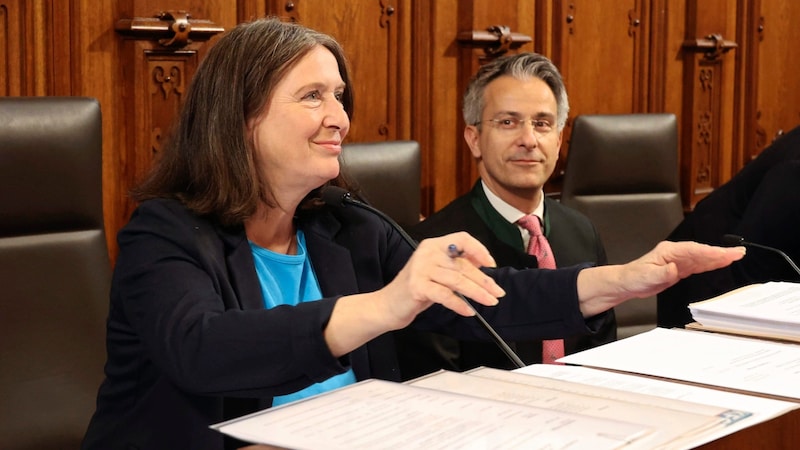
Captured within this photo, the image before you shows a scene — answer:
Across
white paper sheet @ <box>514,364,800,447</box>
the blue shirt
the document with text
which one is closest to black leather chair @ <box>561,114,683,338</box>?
the blue shirt

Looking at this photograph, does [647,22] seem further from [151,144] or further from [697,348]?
[697,348]

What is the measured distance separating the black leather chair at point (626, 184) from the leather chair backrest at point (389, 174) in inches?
34.0

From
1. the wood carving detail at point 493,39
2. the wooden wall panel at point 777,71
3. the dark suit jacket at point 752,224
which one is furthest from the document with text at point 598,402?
the wooden wall panel at point 777,71

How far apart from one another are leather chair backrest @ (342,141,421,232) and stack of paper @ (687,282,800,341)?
38.2 inches

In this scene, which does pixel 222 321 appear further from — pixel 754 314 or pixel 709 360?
pixel 754 314

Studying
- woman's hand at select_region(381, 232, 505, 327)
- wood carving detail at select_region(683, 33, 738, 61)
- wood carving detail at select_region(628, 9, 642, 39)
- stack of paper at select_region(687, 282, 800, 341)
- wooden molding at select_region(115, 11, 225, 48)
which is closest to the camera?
woman's hand at select_region(381, 232, 505, 327)

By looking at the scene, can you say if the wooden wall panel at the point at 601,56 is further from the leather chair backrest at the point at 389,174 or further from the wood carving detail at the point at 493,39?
the leather chair backrest at the point at 389,174

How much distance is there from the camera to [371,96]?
3.44m

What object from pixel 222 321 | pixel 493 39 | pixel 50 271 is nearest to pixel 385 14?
pixel 493 39

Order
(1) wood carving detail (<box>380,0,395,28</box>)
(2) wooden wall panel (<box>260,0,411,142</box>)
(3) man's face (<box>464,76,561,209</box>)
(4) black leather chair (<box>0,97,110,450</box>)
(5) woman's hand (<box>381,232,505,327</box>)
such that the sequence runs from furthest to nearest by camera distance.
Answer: (1) wood carving detail (<box>380,0,395,28</box>) < (2) wooden wall panel (<box>260,0,411,142</box>) < (3) man's face (<box>464,76,561,209</box>) < (4) black leather chair (<box>0,97,110,450</box>) < (5) woman's hand (<box>381,232,505,327</box>)

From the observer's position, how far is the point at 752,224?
2.61m

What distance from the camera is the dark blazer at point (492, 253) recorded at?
8.23 feet

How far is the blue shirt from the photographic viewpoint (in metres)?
1.87

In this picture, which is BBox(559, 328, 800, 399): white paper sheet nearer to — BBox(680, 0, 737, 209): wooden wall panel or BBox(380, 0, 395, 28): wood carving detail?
BBox(380, 0, 395, 28): wood carving detail
